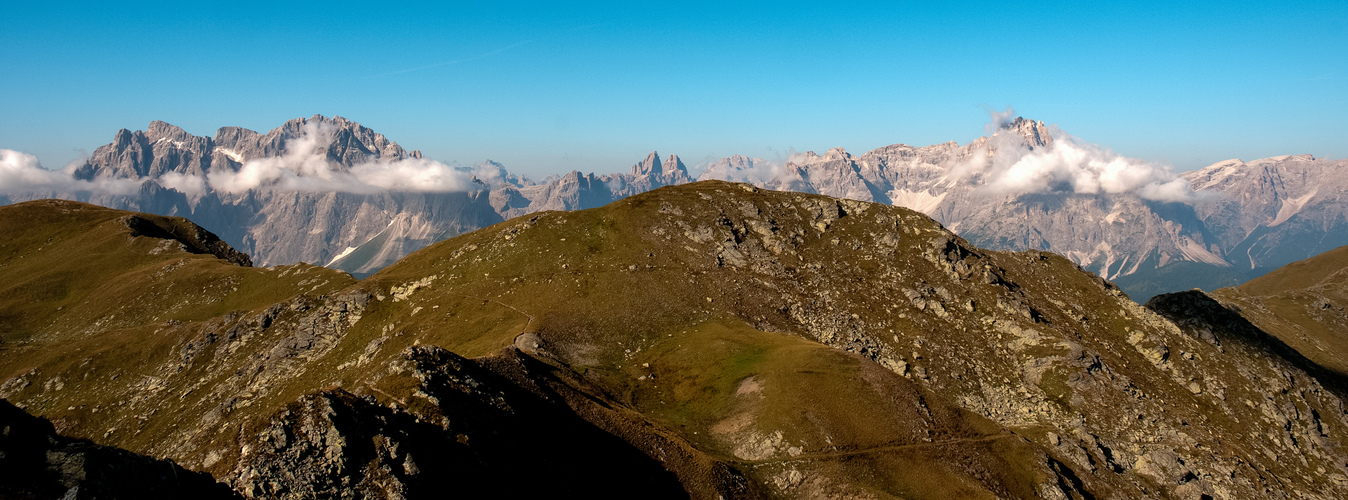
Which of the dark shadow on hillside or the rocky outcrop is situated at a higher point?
the rocky outcrop

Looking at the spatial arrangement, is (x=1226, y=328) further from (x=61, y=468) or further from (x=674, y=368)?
(x=61, y=468)

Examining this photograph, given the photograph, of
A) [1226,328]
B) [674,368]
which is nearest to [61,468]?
[674,368]

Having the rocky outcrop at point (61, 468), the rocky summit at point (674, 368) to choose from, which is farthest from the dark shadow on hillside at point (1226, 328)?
the rocky outcrop at point (61, 468)

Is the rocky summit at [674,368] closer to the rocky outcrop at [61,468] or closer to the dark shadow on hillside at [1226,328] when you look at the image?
the rocky outcrop at [61,468]

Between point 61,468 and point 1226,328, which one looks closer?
point 61,468

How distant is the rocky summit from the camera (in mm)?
70438

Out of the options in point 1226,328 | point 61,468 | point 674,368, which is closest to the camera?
point 61,468

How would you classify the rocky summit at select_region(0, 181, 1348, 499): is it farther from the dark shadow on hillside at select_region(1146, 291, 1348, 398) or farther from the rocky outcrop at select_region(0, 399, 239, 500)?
the dark shadow on hillside at select_region(1146, 291, 1348, 398)

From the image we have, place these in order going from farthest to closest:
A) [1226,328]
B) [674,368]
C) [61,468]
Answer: [1226,328], [674,368], [61,468]

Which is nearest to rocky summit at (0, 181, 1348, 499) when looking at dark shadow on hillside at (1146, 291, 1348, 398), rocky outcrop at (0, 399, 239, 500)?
rocky outcrop at (0, 399, 239, 500)

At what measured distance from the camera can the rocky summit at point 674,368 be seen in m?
70.4

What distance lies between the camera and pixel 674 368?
111 metres

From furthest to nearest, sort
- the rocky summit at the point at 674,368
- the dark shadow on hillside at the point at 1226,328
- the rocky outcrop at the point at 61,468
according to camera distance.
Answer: the dark shadow on hillside at the point at 1226,328 → the rocky summit at the point at 674,368 → the rocky outcrop at the point at 61,468

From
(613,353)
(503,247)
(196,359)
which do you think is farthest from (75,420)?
(613,353)
